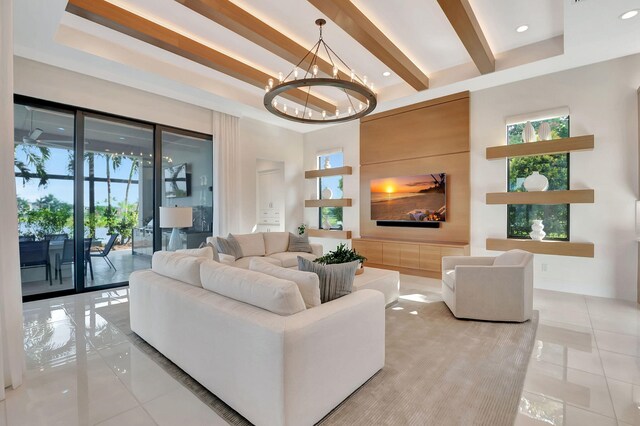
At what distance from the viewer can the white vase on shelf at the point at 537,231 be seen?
15.1ft

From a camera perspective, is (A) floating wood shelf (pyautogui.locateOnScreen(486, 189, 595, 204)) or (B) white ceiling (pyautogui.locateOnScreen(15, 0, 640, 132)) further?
(A) floating wood shelf (pyautogui.locateOnScreen(486, 189, 595, 204))

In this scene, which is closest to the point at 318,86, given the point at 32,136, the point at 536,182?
the point at 536,182

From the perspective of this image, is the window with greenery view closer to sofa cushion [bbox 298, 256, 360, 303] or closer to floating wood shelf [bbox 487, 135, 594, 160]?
floating wood shelf [bbox 487, 135, 594, 160]

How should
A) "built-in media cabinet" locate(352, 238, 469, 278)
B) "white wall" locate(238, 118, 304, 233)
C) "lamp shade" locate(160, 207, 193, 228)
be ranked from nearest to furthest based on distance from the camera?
"lamp shade" locate(160, 207, 193, 228), "built-in media cabinet" locate(352, 238, 469, 278), "white wall" locate(238, 118, 304, 233)

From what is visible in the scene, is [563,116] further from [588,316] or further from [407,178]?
[588,316]

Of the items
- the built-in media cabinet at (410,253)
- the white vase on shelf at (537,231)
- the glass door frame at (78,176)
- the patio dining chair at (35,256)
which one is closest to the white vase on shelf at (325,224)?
the built-in media cabinet at (410,253)

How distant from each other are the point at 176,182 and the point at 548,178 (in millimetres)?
6479

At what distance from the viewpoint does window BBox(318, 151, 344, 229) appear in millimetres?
7469

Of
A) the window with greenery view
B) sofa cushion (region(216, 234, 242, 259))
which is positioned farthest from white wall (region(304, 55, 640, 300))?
sofa cushion (region(216, 234, 242, 259))

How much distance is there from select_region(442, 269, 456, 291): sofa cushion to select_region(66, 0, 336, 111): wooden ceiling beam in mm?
4094

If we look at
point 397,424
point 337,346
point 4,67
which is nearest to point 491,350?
point 397,424

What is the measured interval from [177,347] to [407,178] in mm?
5098

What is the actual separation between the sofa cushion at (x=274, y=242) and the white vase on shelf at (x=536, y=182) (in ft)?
13.9

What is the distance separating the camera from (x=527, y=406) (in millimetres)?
1909
